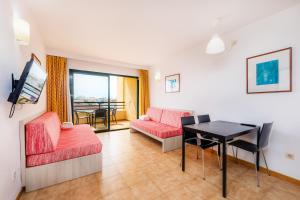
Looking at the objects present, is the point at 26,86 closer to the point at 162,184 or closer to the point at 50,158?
the point at 50,158

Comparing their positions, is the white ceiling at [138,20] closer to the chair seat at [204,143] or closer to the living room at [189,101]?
the living room at [189,101]

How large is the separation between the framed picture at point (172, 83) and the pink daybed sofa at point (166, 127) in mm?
742

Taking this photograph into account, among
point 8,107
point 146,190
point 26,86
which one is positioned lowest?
point 146,190

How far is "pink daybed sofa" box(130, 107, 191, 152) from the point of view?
9.95ft

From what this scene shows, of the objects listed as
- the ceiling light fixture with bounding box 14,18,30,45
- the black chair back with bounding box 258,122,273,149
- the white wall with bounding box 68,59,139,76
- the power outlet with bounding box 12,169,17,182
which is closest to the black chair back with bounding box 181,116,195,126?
the black chair back with bounding box 258,122,273,149

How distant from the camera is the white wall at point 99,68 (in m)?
4.11

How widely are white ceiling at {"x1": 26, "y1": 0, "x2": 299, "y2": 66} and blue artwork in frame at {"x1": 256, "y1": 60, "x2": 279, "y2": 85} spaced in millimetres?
799

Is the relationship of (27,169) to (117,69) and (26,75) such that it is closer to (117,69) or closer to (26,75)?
(26,75)

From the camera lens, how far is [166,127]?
3.45m

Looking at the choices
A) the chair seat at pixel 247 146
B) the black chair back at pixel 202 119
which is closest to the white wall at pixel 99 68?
the black chair back at pixel 202 119

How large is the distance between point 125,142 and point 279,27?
3915mm

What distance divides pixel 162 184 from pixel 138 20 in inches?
105

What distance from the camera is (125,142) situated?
12.0 ft

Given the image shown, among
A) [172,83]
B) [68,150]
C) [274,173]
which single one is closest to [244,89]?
[274,173]
